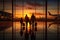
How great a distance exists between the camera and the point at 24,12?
2081 centimetres

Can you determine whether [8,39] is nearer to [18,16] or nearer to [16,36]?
[16,36]

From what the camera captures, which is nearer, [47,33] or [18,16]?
[47,33]

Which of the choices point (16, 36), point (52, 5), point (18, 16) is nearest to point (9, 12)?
point (18, 16)

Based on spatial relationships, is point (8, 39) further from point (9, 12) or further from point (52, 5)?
point (52, 5)

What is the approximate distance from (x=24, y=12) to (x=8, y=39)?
262 centimetres

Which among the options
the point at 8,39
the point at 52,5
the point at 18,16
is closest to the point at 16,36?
the point at 8,39

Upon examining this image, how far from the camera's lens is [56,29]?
20328 mm

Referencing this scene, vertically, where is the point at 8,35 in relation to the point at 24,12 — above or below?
below

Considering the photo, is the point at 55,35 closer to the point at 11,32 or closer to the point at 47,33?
the point at 47,33

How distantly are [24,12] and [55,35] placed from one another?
Answer: 9.39 feet

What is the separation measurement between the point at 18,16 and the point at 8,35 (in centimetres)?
195

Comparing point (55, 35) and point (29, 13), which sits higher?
point (29, 13)

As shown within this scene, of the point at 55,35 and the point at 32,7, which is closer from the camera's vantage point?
the point at 55,35

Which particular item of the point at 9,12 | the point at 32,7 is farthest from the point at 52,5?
the point at 9,12
